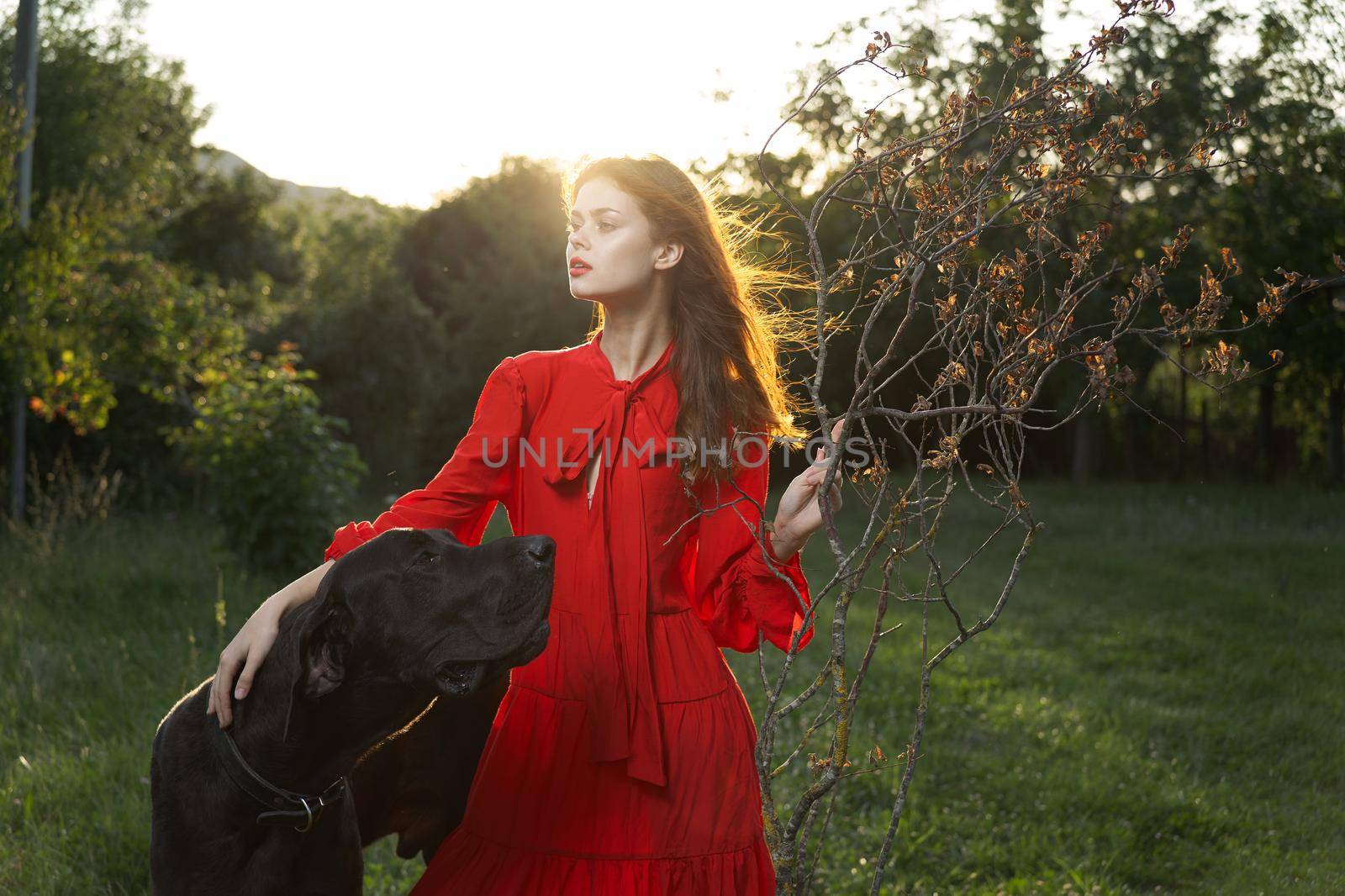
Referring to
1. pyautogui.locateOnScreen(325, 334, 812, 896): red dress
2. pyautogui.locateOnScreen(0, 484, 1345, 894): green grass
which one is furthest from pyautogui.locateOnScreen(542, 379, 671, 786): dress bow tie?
pyautogui.locateOnScreen(0, 484, 1345, 894): green grass

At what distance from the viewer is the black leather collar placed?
7.12ft

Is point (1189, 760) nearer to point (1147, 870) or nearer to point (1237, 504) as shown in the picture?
point (1147, 870)

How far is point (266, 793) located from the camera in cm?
218

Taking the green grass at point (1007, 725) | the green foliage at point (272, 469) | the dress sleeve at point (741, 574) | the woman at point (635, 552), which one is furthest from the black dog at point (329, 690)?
the green foliage at point (272, 469)

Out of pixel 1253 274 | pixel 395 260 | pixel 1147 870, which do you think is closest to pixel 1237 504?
pixel 1253 274

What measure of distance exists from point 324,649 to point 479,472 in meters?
0.57

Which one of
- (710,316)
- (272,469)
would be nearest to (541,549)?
(710,316)

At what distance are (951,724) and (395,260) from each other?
89.3 feet

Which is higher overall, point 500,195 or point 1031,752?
point 500,195

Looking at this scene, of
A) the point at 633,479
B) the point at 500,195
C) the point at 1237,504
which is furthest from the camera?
the point at 500,195

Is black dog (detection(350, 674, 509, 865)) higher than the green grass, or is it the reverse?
black dog (detection(350, 674, 509, 865))

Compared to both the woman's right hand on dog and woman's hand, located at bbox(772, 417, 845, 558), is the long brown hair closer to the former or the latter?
woman's hand, located at bbox(772, 417, 845, 558)

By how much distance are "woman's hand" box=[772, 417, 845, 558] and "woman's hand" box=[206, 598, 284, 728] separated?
1029mm

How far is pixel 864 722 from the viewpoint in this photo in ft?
18.6
